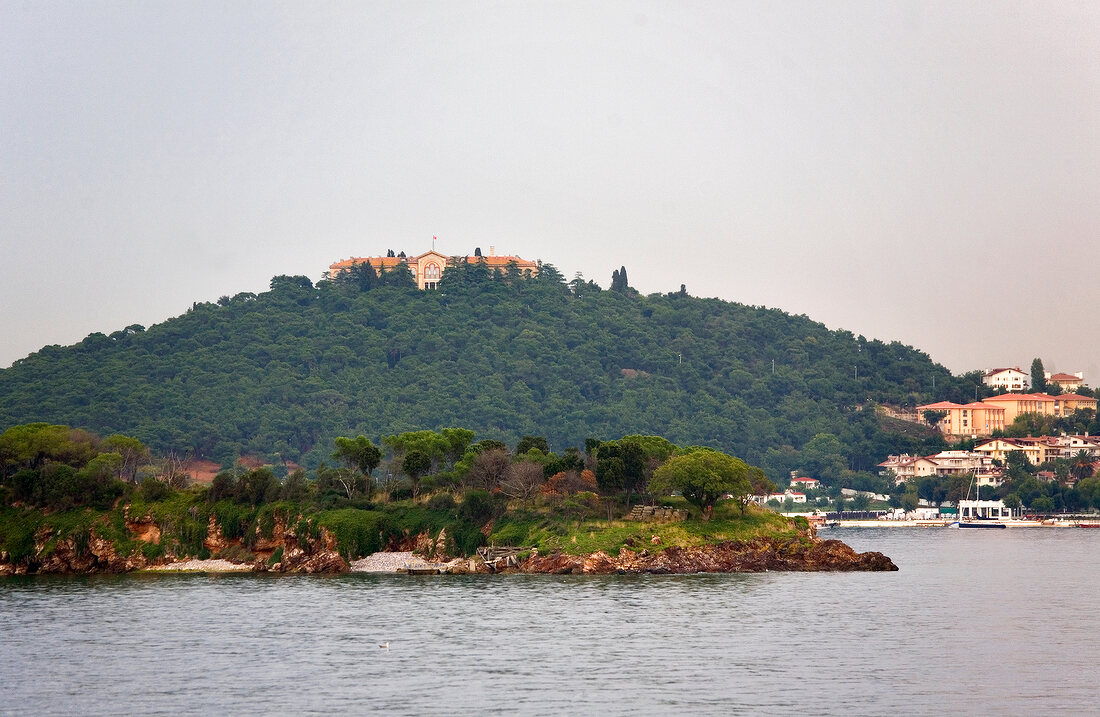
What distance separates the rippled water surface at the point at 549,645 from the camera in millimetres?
43906

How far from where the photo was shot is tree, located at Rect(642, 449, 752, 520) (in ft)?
292

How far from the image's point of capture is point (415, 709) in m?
42.4

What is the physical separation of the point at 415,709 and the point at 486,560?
4512 cm

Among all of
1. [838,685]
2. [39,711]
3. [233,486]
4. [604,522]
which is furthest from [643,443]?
[39,711]

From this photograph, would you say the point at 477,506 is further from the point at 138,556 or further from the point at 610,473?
the point at 138,556

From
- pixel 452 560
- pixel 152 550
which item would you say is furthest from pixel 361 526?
pixel 152 550

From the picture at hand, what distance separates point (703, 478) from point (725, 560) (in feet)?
19.8

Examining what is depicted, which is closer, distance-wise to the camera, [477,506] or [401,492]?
[477,506]

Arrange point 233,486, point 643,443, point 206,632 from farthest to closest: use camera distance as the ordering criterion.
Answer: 1. point 643,443
2. point 233,486
3. point 206,632

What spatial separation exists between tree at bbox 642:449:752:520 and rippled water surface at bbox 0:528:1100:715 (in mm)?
8331

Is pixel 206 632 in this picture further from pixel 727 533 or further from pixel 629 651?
pixel 727 533

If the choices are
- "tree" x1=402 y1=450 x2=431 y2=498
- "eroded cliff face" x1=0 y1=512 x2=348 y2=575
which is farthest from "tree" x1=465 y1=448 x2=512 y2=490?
"eroded cliff face" x1=0 y1=512 x2=348 y2=575

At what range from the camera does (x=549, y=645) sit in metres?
54.5

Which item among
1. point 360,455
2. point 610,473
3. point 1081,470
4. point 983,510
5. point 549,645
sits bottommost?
point 549,645
